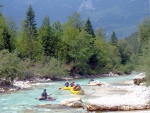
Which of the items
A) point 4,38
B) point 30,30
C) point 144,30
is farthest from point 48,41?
point 144,30

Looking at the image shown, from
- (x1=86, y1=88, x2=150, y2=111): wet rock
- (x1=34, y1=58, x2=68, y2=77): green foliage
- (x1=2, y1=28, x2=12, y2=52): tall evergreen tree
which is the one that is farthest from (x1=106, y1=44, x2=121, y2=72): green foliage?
(x1=86, y1=88, x2=150, y2=111): wet rock

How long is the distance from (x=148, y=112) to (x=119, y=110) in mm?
2164

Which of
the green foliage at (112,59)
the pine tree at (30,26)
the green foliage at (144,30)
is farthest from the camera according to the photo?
the green foliage at (112,59)

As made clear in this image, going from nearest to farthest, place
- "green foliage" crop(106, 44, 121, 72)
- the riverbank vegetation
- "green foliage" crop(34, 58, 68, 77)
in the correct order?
"green foliage" crop(34, 58, 68, 77)
the riverbank vegetation
"green foliage" crop(106, 44, 121, 72)

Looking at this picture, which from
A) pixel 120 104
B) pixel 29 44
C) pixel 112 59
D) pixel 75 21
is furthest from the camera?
pixel 112 59

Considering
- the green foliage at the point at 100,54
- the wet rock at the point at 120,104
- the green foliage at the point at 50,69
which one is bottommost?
the wet rock at the point at 120,104

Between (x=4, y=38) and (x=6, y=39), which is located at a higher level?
(x=4, y=38)

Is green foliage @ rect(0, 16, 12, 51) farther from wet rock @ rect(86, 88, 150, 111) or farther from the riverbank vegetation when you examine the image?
wet rock @ rect(86, 88, 150, 111)

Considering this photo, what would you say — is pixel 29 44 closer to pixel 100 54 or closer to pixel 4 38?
pixel 4 38

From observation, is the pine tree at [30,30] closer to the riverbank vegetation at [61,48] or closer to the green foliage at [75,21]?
the riverbank vegetation at [61,48]

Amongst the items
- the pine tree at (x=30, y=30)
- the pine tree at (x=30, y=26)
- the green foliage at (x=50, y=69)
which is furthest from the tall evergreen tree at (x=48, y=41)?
the green foliage at (x=50, y=69)

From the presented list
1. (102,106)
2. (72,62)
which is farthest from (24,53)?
(102,106)

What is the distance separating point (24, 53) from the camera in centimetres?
5972

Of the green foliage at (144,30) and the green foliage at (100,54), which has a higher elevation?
the green foliage at (144,30)
